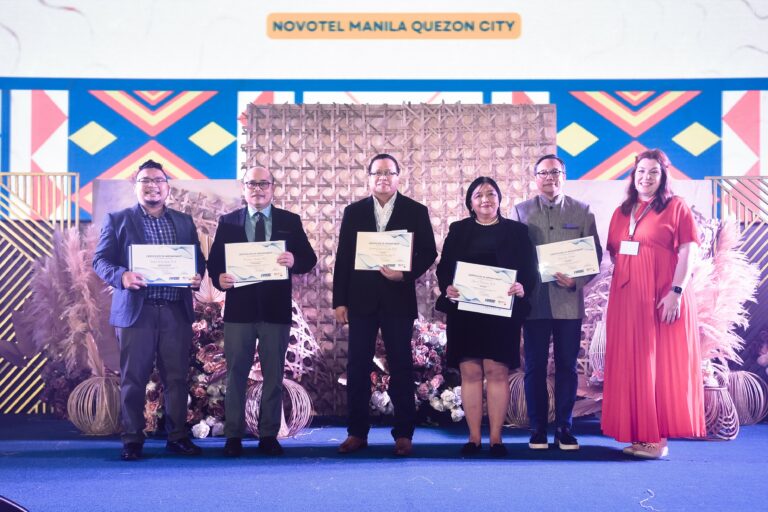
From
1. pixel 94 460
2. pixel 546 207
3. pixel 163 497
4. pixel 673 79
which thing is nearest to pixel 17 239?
pixel 94 460

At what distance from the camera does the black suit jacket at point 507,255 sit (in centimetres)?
379

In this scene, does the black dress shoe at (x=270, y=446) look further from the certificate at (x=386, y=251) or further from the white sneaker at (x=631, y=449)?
the white sneaker at (x=631, y=449)

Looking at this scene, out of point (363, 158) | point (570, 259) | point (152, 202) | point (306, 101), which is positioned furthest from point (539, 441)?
Result: point (306, 101)

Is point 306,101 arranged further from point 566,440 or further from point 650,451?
point 650,451

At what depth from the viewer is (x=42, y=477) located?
3.35 metres

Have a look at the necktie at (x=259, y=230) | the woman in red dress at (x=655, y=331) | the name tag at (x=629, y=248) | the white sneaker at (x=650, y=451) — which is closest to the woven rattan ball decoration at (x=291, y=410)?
the necktie at (x=259, y=230)

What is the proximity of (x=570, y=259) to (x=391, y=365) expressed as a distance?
1.10 m

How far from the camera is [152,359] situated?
3830 millimetres

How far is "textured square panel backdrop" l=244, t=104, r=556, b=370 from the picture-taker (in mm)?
5188

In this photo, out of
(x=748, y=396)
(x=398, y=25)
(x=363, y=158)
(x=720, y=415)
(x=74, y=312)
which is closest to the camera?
(x=720, y=415)

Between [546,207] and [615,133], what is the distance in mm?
2810

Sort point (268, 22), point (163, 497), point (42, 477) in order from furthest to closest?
1. point (268, 22)
2. point (42, 477)
3. point (163, 497)

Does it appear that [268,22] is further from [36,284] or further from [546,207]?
[546,207]

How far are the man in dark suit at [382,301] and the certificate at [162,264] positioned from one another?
79cm
